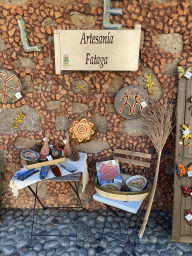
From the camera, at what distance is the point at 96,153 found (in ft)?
10.0

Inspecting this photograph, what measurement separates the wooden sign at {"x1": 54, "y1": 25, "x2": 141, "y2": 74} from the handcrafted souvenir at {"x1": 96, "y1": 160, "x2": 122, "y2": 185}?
Result: 4.30 feet

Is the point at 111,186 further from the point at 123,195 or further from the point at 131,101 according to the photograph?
the point at 131,101

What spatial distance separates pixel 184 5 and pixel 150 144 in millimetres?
1828

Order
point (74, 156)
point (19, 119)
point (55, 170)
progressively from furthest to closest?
point (19, 119) → point (74, 156) → point (55, 170)

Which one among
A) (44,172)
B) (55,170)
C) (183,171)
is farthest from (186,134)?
(44,172)

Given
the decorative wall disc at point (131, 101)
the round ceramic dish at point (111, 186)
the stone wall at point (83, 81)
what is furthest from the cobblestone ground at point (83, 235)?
the decorative wall disc at point (131, 101)

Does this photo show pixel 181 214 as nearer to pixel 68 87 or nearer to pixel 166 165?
pixel 166 165

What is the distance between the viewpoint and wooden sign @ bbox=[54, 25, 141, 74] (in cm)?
259

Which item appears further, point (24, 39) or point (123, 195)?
point (24, 39)

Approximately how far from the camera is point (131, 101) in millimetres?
2787

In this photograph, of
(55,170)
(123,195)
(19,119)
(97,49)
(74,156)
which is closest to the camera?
(123,195)

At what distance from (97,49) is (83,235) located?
2476 mm

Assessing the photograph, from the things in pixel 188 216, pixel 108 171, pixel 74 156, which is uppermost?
pixel 74 156

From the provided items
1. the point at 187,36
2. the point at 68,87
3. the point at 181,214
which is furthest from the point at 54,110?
the point at 181,214
